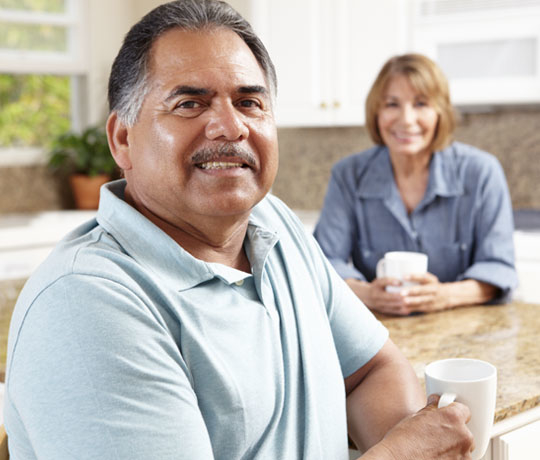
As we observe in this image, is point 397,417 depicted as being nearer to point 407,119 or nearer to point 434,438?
point 434,438

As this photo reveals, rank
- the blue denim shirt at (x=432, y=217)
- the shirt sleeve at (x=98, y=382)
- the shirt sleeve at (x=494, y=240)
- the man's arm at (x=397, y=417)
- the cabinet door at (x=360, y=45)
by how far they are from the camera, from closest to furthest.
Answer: the shirt sleeve at (x=98, y=382)
the man's arm at (x=397, y=417)
the shirt sleeve at (x=494, y=240)
the blue denim shirt at (x=432, y=217)
the cabinet door at (x=360, y=45)

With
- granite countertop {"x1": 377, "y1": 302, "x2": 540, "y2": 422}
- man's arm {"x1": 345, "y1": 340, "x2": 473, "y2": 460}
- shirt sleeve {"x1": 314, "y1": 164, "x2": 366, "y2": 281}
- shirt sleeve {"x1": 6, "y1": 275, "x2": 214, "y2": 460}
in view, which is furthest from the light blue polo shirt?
shirt sleeve {"x1": 314, "y1": 164, "x2": 366, "y2": 281}

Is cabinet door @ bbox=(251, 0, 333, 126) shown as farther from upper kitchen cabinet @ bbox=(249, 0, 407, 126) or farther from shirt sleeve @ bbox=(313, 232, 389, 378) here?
shirt sleeve @ bbox=(313, 232, 389, 378)

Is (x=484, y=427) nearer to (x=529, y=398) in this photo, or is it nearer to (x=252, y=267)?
(x=529, y=398)

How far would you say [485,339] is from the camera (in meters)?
1.68

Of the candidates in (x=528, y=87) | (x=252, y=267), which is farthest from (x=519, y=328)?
(x=528, y=87)

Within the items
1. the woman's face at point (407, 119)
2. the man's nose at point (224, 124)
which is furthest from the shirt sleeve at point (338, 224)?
the man's nose at point (224, 124)

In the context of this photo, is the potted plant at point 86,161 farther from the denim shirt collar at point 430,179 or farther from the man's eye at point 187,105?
the man's eye at point 187,105

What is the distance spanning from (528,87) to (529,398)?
2225 mm

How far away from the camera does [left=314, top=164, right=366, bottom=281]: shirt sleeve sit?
7.80 ft

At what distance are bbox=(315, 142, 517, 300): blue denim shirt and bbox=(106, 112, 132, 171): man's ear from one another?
117 cm

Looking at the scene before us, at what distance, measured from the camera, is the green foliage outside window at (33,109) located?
4473mm

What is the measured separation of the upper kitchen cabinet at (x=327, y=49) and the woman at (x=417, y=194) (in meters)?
1.26

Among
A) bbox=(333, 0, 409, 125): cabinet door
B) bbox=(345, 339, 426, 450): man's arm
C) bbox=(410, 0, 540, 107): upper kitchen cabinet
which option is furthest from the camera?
bbox=(333, 0, 409, 125): cabinet door
